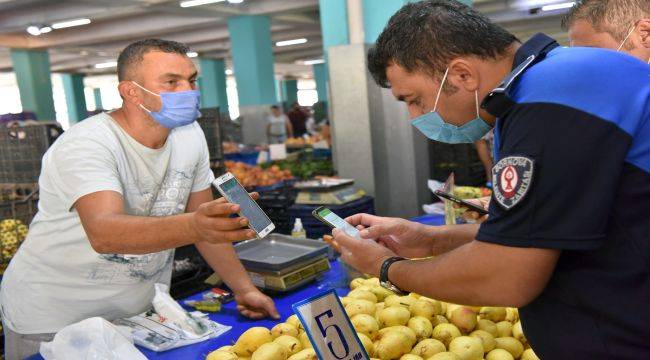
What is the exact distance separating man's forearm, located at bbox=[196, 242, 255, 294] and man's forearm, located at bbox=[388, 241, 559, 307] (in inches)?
48.7

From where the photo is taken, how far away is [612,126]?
1.01 m

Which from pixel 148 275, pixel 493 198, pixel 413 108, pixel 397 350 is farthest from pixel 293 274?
pixel 493 198

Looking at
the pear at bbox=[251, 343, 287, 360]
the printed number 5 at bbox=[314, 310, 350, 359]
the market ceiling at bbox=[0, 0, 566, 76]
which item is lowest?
the pear at bbox=[251, 343, 287, 360]

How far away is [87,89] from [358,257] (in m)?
33.2

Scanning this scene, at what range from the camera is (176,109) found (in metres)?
2.34

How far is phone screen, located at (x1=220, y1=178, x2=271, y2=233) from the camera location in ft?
5.33

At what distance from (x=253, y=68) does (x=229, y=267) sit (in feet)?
36.2

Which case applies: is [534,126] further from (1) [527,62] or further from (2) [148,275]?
(2) [148,275]

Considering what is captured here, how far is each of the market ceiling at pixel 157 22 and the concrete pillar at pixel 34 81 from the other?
0.44 metres

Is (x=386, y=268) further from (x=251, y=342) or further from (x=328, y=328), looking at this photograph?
(x=251, y=342)

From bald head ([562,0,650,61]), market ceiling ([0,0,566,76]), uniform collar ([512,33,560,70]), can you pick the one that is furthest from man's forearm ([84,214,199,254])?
market ceiling ([0,0,566,76])

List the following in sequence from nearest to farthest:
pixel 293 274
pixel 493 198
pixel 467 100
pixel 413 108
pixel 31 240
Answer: pixel 493 198, pixel 467 100, pixel 413 108, pixel 31 240, pixel 293 274

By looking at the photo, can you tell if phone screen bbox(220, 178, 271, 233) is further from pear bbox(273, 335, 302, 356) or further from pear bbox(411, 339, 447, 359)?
pear bbox(411, 339, 447, 359)

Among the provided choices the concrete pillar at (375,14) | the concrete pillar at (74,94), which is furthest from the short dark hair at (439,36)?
the concrete pillar at (74,94)
